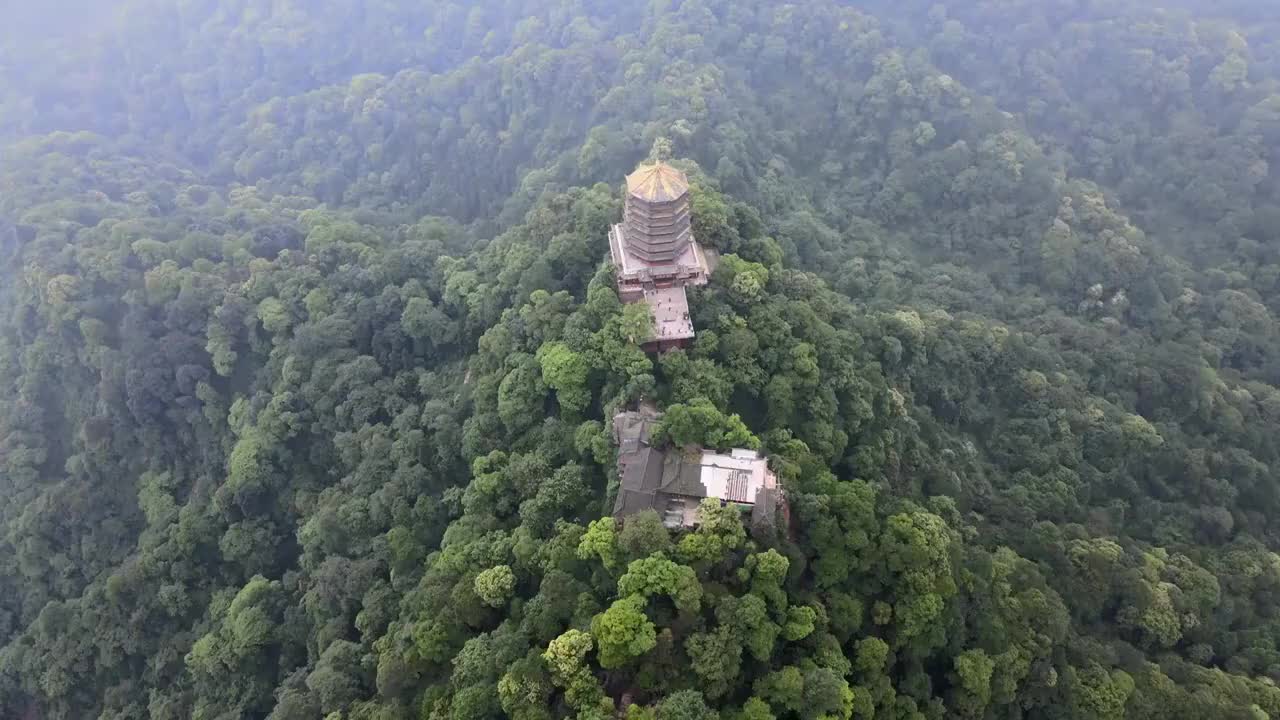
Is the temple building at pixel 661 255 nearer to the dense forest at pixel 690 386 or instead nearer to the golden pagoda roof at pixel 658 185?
the golden pagoda roof at pixel 658 185

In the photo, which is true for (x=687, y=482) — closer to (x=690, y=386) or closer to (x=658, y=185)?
(x=690, y=386)

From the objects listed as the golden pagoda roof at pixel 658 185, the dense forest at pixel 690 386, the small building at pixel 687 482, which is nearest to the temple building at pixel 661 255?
the golden pagoda roof at pixel 658 185

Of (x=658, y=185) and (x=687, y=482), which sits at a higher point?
(x=658, y=185)

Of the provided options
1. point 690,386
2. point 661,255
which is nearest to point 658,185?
point 661,255

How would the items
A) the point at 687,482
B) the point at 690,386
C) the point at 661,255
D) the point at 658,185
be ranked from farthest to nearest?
1. the point at 661,255
2. the point at 658,185
3. the point at 690,386
4. the point at 687,482

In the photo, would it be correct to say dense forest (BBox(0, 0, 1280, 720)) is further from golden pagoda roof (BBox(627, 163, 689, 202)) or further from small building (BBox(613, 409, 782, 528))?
golden pagoda roof (BBox(627, 163, 689, 202))

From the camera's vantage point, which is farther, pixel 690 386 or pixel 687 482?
pixel 690 386
